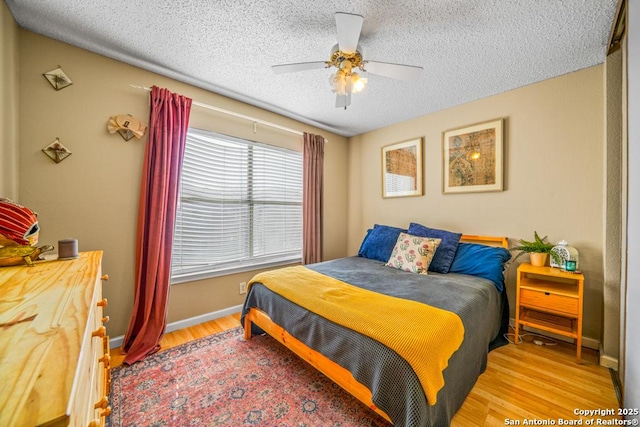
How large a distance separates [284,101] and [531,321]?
10.4 ft

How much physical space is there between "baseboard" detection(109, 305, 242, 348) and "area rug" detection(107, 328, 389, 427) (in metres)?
0.30

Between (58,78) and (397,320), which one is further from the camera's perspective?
(58,78)

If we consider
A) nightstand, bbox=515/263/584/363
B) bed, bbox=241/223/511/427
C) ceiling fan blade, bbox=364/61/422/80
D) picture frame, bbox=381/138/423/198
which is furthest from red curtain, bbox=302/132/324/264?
nightstand, bbox=515/263/584/363

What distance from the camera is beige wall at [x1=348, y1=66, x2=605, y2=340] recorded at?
2086mm

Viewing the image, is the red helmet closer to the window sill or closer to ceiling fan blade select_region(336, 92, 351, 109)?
the window sill

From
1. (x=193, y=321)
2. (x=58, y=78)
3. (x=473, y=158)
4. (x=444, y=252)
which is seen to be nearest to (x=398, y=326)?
(x=444, y=252)

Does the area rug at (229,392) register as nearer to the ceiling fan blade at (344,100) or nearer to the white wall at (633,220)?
the white wall at (633,220)

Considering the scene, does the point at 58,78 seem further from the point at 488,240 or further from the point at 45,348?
the point at 488,240

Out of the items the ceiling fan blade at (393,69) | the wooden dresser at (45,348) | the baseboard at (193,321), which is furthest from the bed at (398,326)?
the ceiling fan blade at (393,69)

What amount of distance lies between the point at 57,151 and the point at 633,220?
3.64 meters

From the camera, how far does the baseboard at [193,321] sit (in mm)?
2064

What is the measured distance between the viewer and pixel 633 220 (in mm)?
1280

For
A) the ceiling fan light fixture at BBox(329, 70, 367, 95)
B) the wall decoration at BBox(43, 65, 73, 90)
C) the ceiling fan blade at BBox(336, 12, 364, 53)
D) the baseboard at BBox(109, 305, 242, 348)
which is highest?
the ceiling fan blade at BBox(336, 12, 364, 53)

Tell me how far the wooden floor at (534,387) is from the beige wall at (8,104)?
1.46 m
